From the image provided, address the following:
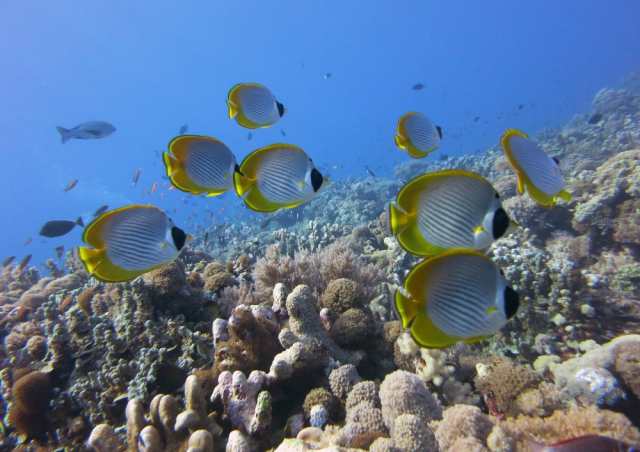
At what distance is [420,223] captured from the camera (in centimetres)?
169

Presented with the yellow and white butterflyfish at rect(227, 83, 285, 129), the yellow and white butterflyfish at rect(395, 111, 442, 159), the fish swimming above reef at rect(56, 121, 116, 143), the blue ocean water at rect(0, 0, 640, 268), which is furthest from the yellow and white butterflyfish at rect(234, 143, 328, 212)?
the blue ocean water at rect(0, 0, 640, 268)

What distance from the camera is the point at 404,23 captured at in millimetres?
168875

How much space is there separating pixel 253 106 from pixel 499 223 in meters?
3.04

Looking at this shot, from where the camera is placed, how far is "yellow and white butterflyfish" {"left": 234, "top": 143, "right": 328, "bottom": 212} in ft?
7.98

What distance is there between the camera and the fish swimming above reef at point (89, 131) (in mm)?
10102

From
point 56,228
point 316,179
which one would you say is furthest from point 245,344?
point 56,228

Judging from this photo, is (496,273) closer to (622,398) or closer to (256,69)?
(622,398)

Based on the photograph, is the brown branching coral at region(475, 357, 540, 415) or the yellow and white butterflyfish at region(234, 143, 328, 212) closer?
the yellow and white butterflyfish at region(234, 143, 328, 212)

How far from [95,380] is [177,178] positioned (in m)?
2.72

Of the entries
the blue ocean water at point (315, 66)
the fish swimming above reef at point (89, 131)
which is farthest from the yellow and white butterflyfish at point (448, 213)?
the blue ocean water at point (315, 66)

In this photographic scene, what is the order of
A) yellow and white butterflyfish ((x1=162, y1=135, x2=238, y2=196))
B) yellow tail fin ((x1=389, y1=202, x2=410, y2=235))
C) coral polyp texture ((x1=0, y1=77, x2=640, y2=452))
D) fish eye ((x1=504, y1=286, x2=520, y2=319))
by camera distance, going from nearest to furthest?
fish eye ((x1=504, y1=286, x2=520, y2=319))
yellow tail fin ((x1=389, y1=202, x2=410, y2=235))
yellow and white butterflyfish ((x1=162, y1=135, x2=238, y2=196))
coral polyp texture ((x1=0, y1=77, x2=640, y2=452))

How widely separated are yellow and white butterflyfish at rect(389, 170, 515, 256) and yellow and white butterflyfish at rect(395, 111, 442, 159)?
2.43 meters

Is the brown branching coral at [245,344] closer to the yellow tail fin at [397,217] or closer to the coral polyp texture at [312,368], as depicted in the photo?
the coral polyp texture at [312,368]

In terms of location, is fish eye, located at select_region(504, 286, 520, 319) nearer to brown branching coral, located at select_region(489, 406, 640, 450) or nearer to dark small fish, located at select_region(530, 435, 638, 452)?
dark small fish, located at select_region(530, 435, 638, 452)
